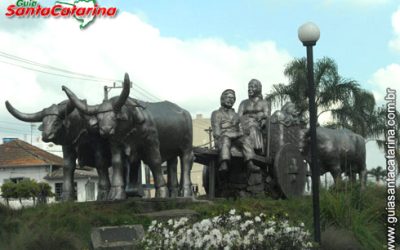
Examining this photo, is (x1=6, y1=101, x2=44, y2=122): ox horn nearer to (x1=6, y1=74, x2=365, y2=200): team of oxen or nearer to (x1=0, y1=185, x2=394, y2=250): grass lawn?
(x1=6, y1=74, x2=365, y2=200): team of oxen

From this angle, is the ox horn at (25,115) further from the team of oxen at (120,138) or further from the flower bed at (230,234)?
the flower bed at (230,234)

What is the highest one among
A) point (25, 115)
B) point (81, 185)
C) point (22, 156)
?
point (22, 156)

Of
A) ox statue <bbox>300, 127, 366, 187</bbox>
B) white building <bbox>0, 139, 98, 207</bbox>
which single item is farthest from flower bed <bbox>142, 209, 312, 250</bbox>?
white building <bbox>0, 139, 98, 207</bbox>

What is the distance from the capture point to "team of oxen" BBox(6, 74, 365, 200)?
40.5 feet

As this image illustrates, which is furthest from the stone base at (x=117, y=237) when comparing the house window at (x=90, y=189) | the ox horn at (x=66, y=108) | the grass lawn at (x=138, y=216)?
the house window at (x=90, y=189)

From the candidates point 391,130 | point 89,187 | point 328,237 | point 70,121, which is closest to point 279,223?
point 328,237

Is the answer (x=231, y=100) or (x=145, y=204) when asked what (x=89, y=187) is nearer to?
(x=231, y=100)

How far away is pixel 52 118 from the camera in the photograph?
12.9m

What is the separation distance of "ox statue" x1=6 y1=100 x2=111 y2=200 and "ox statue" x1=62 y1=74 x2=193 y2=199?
61cm

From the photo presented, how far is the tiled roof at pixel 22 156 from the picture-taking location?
→ 43719 mm

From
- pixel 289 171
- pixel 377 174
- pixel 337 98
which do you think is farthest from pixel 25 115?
pixel 337 98

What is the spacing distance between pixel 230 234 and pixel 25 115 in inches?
265

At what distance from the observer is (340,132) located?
64.5 ft

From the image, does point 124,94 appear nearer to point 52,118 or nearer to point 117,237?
point 52,118
